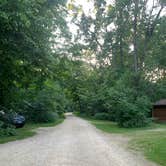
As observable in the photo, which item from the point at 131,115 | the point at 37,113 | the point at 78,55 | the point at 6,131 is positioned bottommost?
the point at 6,131

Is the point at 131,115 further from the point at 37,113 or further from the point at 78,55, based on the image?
the point at 37,113

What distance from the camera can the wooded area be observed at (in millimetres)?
12953

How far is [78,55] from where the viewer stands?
682 inches

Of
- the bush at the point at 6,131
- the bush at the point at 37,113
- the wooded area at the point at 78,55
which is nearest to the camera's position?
the wooded area at the point at 78,55

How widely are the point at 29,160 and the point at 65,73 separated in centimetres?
931

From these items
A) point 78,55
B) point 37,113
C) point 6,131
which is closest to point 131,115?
point 78,55

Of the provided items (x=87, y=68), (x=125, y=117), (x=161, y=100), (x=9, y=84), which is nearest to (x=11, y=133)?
(x=9, y=84)

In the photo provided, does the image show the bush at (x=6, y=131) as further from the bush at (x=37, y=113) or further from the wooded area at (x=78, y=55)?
the bush at (x=37, y=113)

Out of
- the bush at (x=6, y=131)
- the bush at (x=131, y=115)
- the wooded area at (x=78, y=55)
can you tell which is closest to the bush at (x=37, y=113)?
the wooded area at (x=78, y=55)

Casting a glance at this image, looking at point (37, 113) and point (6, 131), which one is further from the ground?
point (37, 113)

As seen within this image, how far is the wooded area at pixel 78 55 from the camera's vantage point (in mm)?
12953

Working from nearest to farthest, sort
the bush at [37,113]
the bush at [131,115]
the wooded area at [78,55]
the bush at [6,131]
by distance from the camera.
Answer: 1. the wooded area at [78,55]
2. the bush at [6,131]
3. the bush at [131,115]
4. the bush at [37,113]

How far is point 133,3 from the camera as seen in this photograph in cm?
2728

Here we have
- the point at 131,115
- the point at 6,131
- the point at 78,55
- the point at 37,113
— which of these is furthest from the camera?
the point at 37,113
